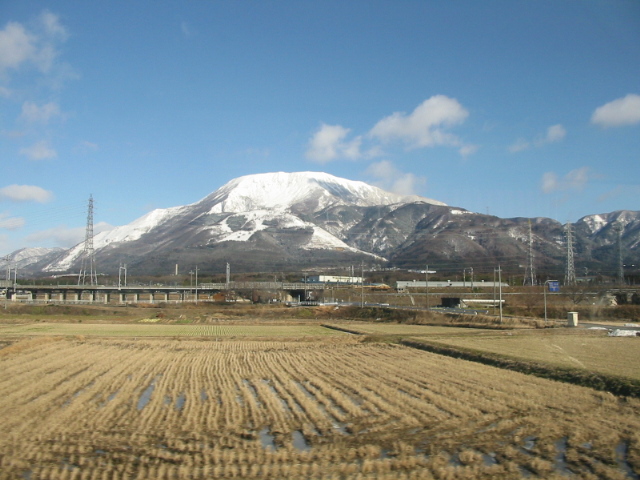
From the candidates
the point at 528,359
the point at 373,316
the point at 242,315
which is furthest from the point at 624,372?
the point at 242,315

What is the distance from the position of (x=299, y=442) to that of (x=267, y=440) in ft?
2.50

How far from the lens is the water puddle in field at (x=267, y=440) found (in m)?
11.9

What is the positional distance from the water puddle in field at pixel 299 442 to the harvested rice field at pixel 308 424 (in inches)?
1.3

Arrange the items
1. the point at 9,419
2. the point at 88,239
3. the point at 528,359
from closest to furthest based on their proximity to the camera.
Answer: the point at 9,419 < the point at 528,359 < the point at 88,239

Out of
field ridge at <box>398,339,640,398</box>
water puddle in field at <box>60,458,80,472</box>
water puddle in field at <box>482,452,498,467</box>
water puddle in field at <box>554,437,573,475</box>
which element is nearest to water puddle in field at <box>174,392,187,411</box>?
water puddle in field at <box>60,458,80,472</box>

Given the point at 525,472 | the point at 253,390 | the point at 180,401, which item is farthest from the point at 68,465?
the point at 525,472

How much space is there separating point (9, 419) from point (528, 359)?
20.5 metres

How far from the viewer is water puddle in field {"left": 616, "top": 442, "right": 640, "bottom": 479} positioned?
1019 centimetres

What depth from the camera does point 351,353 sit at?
30.3 metres

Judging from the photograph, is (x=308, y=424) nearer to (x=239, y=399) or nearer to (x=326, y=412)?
(x=326, y=412)

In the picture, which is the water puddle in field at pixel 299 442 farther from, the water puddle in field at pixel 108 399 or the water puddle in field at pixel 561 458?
the water puddle in field at pixel 108 399

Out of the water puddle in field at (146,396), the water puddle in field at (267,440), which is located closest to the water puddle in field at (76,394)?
the water puddle in field at (146,396)

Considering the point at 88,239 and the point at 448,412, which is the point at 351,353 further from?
the point at 88,239

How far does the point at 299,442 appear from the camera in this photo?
12.3 metres
